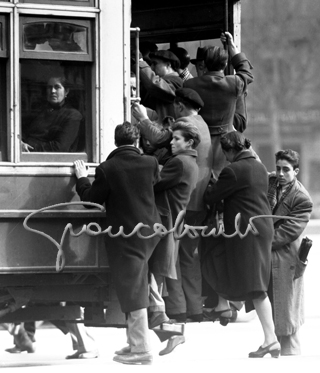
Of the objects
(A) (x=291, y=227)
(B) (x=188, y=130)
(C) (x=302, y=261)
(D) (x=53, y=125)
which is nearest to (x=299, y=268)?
(C) (x=302, y=261)

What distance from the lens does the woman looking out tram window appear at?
8.41 metres

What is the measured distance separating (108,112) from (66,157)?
1.59 ft

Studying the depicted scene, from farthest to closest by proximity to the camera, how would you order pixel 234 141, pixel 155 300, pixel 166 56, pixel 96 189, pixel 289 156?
pixel 166 56 → pixel 289 156 → pixel 234 141 → pixel 155 300 → pixel 96 189

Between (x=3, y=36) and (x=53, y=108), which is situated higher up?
(x=3, y=36)

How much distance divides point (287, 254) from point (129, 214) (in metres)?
1.68

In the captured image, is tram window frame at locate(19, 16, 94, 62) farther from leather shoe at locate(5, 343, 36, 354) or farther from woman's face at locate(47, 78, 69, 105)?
leather shoe at locate(5, 343, 36, 354)

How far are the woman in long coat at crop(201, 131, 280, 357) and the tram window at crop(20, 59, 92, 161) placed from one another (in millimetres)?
1138

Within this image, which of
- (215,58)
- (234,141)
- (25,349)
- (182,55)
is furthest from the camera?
(25,349)

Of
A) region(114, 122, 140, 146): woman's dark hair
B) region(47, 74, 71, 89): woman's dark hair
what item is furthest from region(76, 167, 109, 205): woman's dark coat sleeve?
region(47, 74, 71, 89): woman's dark hair

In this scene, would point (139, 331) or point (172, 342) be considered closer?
point (139, 331)

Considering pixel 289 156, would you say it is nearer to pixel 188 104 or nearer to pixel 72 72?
pixel 188 104

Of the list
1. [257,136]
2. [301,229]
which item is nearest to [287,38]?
[257,136]

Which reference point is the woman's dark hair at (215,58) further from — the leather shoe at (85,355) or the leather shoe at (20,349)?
the leather shoe at (20,349)

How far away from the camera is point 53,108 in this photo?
27.6 ft
